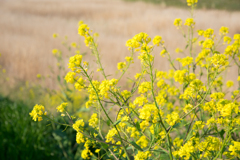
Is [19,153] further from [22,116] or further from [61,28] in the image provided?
[61,28]

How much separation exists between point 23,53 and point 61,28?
152cm

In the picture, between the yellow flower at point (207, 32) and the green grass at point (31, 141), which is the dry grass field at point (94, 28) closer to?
the yellow flower at point (207, 32)

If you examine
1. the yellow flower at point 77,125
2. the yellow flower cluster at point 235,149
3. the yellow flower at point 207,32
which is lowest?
the yellow flower cluster at point 235,149

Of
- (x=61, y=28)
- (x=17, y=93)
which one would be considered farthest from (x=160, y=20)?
(x=17, y=93)

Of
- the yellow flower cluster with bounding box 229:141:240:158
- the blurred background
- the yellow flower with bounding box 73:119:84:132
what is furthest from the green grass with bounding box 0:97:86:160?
the yellow flower cluster with bounding box 229:141:240:158

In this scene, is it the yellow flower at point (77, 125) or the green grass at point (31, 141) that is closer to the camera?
the yellow flower at point (77, 125)

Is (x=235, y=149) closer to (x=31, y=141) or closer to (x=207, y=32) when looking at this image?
(x=207, y=32)

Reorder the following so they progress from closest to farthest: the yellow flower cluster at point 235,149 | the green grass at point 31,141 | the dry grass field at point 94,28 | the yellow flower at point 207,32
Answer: the yellow flower cluster at point 235,149, the yellow flower at point 207,32, the green grass at point 31,141, the dry grass field at point 94,28

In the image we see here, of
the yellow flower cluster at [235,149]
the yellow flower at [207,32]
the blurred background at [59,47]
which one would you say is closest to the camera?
the yellow flower cluster at [235,149]

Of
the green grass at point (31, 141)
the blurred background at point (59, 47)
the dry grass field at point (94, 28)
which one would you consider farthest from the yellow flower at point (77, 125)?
the dry grass field at point (94, 28)

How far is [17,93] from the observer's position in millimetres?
3246

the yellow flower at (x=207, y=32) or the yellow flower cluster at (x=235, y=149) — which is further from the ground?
the yellow flower at (x=207, y=32)

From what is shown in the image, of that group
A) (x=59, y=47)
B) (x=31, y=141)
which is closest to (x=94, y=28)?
(x=59, y=47)

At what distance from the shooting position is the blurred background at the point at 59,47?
2.00 m
